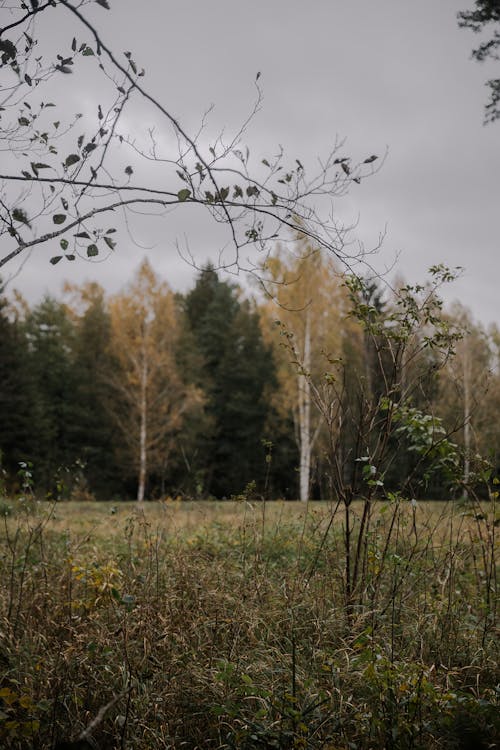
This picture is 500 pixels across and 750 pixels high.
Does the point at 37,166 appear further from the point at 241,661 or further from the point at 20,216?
the point at 241,661

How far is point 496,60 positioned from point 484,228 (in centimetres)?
353

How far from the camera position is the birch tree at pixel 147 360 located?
59.4ft

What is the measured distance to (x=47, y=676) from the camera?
2.66 metres

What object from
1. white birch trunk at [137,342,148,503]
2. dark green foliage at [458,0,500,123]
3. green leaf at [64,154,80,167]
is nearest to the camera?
green leaf at [64,154,80,167]

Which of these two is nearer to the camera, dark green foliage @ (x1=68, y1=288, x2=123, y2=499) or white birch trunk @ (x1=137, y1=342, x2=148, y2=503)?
white birch trunk @ (x1=137, y1=342, x2=148, y2=503)

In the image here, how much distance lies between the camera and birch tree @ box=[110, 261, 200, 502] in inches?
713

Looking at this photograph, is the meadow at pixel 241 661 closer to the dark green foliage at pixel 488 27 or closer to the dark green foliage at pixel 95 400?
the dark green foliage at pixel 488 27

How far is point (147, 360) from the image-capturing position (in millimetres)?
18359

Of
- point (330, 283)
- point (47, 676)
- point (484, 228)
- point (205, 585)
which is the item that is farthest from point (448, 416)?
point (47, 676)

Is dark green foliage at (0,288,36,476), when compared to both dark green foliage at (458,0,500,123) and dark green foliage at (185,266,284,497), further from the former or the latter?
dark green foliage at (458,0,500,123)

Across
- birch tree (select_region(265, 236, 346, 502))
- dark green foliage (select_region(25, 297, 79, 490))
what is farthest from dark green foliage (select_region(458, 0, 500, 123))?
dark green foliage (select_region(25, 297, 79, 490))

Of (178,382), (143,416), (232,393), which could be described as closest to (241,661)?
(143,416)

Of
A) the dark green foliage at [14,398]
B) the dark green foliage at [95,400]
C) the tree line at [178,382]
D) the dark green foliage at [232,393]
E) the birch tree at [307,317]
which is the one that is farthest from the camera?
the dark green foliage at [232,393]

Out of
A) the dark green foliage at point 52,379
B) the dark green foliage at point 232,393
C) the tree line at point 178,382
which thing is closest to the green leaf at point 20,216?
the tree line at point 178,382
